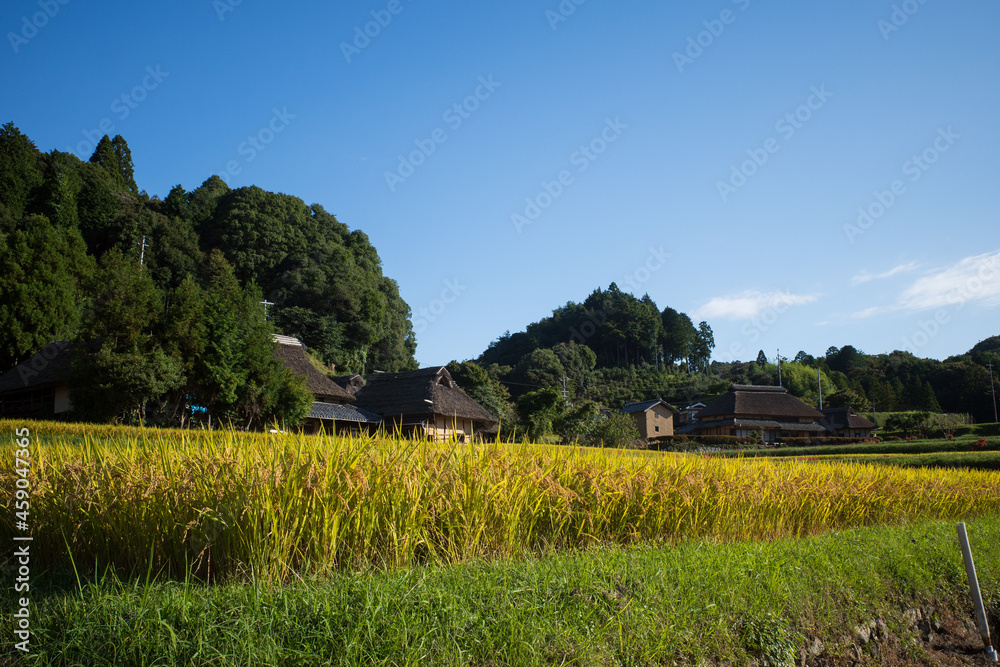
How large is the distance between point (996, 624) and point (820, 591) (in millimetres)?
2511

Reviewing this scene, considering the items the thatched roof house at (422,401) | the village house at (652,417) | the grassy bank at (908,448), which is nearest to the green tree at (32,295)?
the thatched roof house at (422,401)

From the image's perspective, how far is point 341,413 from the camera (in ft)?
84.8

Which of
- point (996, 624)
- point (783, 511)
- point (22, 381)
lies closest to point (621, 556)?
point (783, 511)

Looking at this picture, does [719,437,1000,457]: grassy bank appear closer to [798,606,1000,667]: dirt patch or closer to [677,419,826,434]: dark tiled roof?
[798,606,1000,667]: dirt patch

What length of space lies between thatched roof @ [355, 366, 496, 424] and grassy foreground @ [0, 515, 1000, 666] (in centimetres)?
2219

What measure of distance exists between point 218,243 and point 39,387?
25.8 meters

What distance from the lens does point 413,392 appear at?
28422mm

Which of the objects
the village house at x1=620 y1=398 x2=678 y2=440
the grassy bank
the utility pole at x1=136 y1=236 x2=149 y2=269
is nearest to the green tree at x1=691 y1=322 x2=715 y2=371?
the village house at x1=620 y1=398 x2=678 y2=440

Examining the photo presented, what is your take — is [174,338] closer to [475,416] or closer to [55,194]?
[475,416]

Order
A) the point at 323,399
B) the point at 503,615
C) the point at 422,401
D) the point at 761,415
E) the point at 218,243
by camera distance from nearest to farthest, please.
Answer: the point at 503,615
the point at 422,401
the point at 323,399
the point at 761,415
the point at 218,243

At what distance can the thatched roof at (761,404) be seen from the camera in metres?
44.2

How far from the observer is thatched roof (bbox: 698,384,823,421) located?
44.2 meters

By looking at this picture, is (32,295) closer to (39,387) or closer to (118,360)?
(39,387)

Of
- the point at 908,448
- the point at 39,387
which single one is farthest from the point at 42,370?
the point at 908,448
